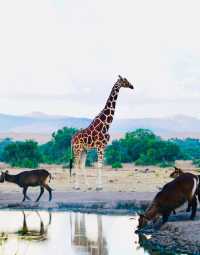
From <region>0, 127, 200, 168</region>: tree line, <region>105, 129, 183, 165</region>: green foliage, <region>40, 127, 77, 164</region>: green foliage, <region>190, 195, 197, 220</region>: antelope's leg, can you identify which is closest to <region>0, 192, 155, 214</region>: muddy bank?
<region>190, 195, 197, 220</region>: antelope's leg

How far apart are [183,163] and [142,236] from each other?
66.9ft

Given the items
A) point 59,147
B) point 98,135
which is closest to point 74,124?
point 59,147

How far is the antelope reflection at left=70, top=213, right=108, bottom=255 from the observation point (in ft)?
43.1

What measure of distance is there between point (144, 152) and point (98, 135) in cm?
1295

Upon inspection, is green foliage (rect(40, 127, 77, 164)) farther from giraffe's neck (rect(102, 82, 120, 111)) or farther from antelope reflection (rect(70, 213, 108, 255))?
antelope reflection (rect(70, 213, 108, 255))

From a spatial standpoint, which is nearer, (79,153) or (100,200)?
(100,200)

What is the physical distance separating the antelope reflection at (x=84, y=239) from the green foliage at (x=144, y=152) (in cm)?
1673

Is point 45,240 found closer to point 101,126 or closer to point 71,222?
point 71,222

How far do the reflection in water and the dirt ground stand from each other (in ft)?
15.8

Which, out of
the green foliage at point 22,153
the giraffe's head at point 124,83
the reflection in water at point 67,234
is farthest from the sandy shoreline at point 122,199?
the green foliage at point 22,153

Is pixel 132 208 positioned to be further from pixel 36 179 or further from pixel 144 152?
pixel 144 152

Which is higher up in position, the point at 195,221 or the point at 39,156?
the point at 39,156

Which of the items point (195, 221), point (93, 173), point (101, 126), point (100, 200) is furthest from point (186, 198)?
point (93, 173)

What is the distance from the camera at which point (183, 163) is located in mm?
34219
